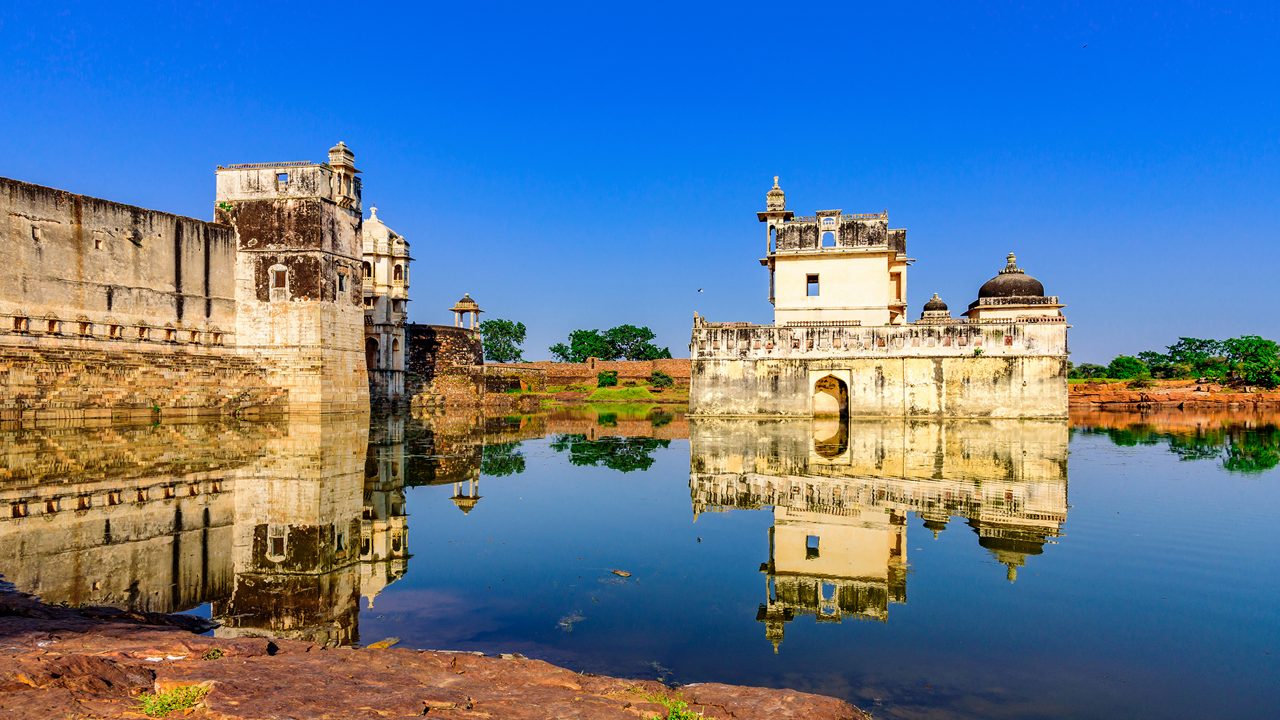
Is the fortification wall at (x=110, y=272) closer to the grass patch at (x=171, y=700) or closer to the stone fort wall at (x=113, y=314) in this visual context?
the stone fort wall at (x=113, y=314)

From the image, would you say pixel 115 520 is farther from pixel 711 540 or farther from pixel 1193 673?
pixel 1193 673

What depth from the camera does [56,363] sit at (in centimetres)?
2156

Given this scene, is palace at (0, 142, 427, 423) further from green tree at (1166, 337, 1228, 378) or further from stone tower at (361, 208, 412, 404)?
green tree at (1166, 337, 1228, 378)

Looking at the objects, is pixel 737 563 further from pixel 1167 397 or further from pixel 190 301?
pixel 1167 397

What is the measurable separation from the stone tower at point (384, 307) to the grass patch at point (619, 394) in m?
16.2

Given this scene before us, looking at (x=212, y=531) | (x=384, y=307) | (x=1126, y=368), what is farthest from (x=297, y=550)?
(x=1126, y=368)

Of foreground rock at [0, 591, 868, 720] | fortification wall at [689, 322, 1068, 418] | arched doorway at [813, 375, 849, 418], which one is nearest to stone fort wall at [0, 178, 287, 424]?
fortification wall at [689, 322, 1068, 418]

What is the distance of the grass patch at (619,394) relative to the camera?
5066 cm

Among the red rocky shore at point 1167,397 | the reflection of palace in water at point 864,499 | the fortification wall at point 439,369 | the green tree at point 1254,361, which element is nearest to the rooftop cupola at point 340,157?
the fortification wall at point 439,369

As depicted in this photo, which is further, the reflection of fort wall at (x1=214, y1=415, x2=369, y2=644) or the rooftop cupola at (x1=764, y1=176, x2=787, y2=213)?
the rooftop cupola at (x1=764, y1=176, x2=787, y2=213)

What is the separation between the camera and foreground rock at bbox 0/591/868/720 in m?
3.50

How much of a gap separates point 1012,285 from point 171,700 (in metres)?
39.1

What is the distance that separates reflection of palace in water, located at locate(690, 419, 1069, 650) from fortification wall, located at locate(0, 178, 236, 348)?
18505 millimetres

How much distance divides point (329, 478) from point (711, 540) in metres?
7.04
